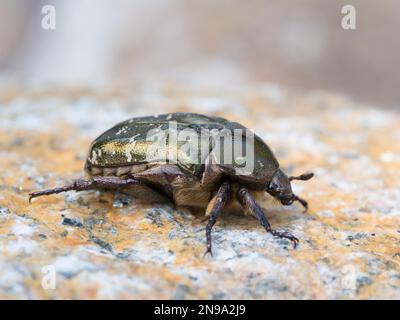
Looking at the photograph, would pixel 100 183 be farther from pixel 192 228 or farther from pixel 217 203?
pixel 217 203

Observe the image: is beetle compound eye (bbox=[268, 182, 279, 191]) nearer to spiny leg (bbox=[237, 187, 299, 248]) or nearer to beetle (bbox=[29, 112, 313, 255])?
beetle (bbox=[29, 112, 313, 255])

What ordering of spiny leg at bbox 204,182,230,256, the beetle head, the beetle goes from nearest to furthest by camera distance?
spiny leg at bbox 204,182,230,256 < the beetle < the beetle head

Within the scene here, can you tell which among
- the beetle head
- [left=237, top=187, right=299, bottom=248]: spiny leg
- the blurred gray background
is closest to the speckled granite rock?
[left=237, top=187, right=299, bottom=248]: spiny leg

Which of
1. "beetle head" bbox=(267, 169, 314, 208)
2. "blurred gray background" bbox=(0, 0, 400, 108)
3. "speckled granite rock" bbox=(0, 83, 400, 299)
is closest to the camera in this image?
"speckled granite rock" bbox=(0, 83, 400, 299)

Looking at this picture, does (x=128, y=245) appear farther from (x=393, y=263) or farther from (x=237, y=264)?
(x=393, y=263)

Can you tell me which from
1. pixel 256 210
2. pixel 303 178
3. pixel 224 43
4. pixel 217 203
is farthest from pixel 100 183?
pixel 224 43
